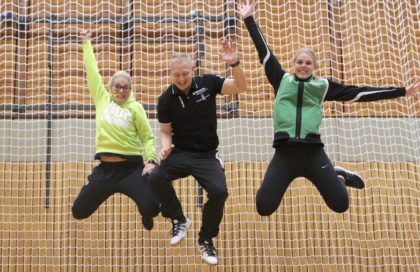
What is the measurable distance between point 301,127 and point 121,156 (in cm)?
117

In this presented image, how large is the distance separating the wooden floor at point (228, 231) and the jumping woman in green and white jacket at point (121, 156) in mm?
1632

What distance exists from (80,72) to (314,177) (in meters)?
3.24

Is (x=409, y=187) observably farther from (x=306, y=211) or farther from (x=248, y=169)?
(x=248, y=169)

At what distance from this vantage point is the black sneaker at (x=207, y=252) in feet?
11.3

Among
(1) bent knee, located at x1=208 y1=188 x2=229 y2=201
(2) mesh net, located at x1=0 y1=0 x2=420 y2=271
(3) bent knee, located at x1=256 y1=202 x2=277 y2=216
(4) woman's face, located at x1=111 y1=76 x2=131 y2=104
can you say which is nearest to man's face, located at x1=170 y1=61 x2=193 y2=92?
(4) woman's face, located at x1=111 y1=76 x2=131 y2=104

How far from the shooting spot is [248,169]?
5508mm

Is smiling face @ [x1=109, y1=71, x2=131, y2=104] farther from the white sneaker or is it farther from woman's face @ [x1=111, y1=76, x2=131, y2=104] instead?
the white sneaker

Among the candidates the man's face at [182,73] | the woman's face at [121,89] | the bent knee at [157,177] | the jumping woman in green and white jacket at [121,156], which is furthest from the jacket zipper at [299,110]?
the woman's face at [121,89]

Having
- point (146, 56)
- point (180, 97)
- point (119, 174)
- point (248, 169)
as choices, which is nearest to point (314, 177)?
point (180, 97)

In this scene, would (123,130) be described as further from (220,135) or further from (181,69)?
(220,135)

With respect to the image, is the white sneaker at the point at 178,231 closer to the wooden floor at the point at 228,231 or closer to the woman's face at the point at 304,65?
the woman's face at the point at 304,65

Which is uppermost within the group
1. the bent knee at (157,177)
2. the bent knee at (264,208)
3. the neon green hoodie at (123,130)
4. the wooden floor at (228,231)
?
the neon green hoodie at (123,130)

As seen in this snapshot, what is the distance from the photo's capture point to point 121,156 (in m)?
3.68

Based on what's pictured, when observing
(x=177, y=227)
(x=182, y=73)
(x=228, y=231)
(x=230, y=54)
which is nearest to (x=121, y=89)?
(x=182, y=73)
